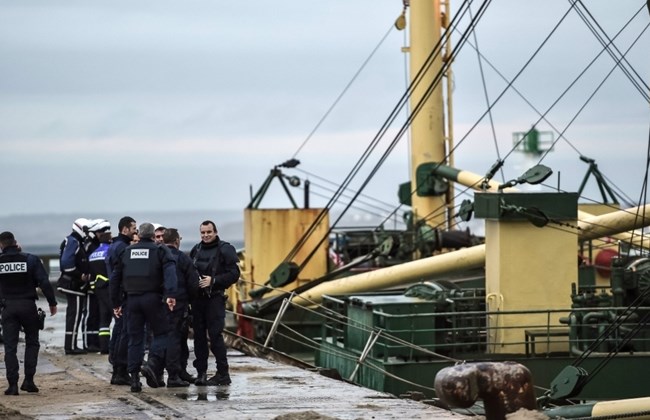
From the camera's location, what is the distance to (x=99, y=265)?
2108 cm

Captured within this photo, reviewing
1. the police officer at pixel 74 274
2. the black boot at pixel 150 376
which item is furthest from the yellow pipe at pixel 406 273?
the black boot at pixel 150 376

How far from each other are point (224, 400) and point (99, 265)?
5.18 m

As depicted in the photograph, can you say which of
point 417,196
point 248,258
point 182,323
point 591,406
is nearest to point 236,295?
point 248,258

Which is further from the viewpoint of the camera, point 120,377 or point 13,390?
point 120,377

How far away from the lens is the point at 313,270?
1296 inches

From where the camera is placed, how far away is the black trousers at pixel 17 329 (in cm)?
1702

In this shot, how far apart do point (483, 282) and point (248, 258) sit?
23.7ft

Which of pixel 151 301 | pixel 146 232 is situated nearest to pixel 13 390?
pixel 151 301

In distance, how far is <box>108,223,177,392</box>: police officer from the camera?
17.0 metres

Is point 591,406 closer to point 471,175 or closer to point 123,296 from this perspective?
point 123,296

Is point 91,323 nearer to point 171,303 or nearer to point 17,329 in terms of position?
point 17,329

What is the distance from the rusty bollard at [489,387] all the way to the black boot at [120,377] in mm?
6564

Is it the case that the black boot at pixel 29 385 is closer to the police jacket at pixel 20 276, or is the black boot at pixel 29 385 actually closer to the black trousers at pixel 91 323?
the police jacket at pixel 20 276

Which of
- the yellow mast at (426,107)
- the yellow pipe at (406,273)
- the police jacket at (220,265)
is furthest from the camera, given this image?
the yellow mast at (426,107)
